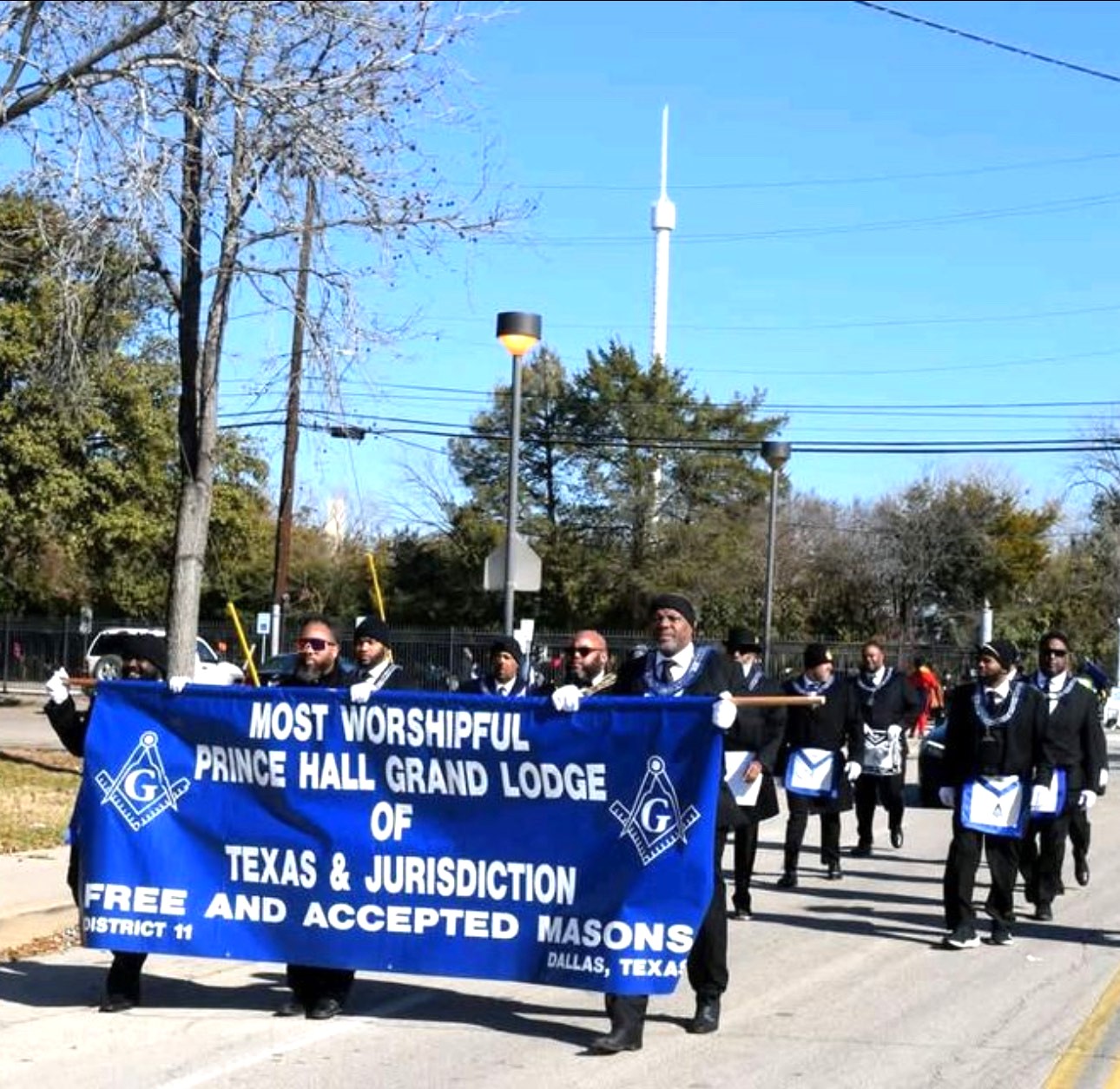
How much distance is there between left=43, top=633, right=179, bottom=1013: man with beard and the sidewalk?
6.38 ft

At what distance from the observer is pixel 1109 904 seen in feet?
42.0

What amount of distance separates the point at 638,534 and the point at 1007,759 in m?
40.1

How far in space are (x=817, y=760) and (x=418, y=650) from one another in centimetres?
3024

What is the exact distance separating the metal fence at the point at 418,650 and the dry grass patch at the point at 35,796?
594 inches

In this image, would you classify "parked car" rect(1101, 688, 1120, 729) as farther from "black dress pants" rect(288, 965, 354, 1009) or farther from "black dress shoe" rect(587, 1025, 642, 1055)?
"black dress shoe" rect(587, 1025, 642, 1055)

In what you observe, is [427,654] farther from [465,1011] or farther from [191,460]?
[465,1011]

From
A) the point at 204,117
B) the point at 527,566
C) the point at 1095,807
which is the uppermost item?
the point at 204,117

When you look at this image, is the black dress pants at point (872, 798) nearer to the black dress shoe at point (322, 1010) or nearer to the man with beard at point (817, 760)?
the man with beard at point (817, 760)

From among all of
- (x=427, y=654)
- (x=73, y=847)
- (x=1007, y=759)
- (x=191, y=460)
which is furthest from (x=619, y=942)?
(x=427, y=654)

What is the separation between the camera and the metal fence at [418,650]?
40906mm

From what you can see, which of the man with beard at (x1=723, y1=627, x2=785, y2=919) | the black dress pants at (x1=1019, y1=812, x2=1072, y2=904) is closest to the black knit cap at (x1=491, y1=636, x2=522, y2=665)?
the man with beard at (x1=723, y1=627, x2=785, y2=919)

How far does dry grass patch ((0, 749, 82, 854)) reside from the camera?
1430cm

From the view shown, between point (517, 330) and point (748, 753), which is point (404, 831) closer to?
point (748, 753)

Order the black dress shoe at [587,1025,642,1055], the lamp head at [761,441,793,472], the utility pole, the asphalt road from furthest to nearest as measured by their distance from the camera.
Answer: the lamp head at [761,441,793,472]
the utility pole
the black dress shoe at [587,1025,642,1055]
the asphalt road
